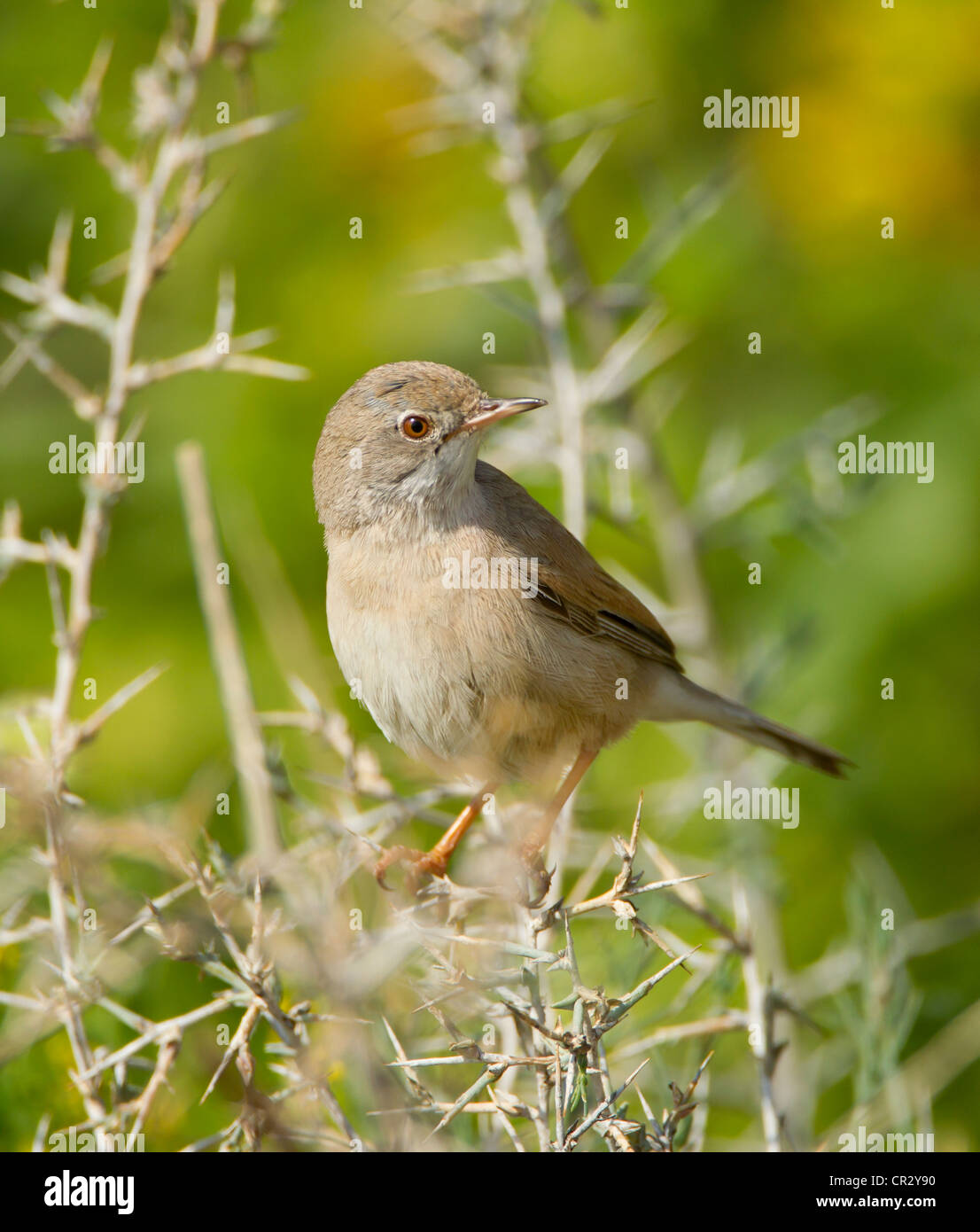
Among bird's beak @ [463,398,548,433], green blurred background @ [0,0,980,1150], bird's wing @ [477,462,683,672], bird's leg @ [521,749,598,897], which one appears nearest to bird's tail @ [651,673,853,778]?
bird's wing @ [477,462,683,672]

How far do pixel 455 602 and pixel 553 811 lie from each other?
686 mm

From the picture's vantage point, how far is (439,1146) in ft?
7.43

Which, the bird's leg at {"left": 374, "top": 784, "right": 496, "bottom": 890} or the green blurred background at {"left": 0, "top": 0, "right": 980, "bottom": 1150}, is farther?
the green blurred background at {"left": 0, "top": 0, "right": 980, "bottom": 1150}

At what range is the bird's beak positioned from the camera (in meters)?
3.64

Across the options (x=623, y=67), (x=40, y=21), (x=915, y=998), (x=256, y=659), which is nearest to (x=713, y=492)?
(x=915, y=998)

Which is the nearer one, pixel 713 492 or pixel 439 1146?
pixel 439 1146

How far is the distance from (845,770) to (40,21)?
506cm

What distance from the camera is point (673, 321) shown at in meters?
6.14

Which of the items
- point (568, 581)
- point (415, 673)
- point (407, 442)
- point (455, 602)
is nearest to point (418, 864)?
point (415, 673)

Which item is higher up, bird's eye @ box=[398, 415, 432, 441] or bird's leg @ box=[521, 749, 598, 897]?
bird's eye @ box=[398, 415, 432, 441]

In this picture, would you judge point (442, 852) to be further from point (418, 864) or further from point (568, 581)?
point (568, 581)

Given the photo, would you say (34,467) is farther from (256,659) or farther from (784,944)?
(784,944)

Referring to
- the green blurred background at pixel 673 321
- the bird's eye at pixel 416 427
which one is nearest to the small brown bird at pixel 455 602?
the bird's eye at pixel 416 427

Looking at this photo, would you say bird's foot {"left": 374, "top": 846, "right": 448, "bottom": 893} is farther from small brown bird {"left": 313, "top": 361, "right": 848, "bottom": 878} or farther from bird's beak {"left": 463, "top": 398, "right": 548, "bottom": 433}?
bird's beak {"left": 463, "top": 398, "right": 548, "bottom": 433}
